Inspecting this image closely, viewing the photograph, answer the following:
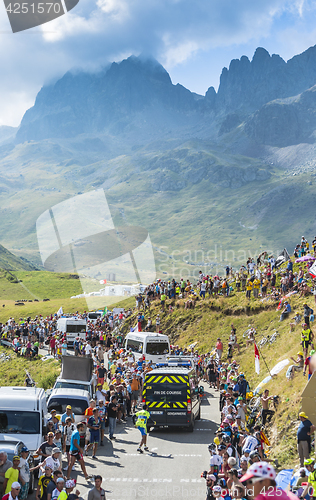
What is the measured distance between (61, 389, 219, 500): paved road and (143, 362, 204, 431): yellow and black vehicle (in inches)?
23.0

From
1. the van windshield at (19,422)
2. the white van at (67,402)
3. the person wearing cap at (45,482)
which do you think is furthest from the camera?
the white van at (67,402)

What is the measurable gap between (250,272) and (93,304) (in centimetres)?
3901

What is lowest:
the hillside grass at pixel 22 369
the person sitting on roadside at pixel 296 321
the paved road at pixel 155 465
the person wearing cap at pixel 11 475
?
the hillside grass at pixel 22 369

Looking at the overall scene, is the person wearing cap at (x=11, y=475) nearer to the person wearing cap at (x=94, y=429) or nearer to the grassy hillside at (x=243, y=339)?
the person wearing cap at (x=94, y=429)

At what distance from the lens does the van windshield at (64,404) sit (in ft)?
56.1

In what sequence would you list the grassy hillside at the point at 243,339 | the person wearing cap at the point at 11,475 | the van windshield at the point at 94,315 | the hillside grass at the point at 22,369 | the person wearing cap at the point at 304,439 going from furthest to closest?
the van windshield at the point at 94,315
the hillside grass at the point at 22,369
the grassy hillside at the point at 243,339
the person wearing cap at the point at 304,439
the person wearing cap at the point at 11,475

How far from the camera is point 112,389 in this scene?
19.9 meters

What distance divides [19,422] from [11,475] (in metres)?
3.64

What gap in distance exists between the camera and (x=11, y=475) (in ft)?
31.4

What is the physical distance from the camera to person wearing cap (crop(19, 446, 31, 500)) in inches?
399

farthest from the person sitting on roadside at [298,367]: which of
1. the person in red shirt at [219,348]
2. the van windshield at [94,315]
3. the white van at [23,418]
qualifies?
the van windshield at [94,315]

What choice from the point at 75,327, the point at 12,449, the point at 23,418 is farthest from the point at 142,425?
the point at 75,327

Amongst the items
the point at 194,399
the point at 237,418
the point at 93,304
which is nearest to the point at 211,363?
the point at 194,399

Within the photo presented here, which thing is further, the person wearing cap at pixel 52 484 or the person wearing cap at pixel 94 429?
the person wearing cap at pixel 94 429
